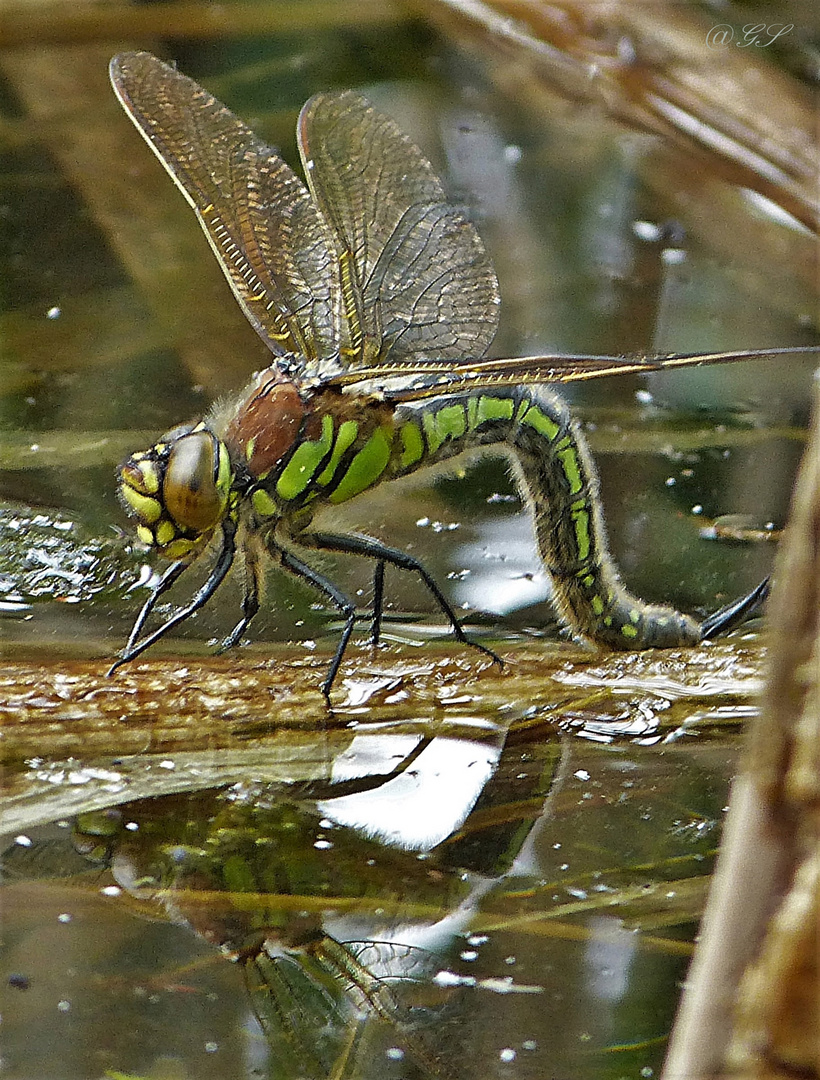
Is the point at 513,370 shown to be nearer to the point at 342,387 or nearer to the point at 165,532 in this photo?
the point at 342,387

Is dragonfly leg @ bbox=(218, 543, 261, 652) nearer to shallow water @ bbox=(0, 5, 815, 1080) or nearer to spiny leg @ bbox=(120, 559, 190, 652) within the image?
shallow water @ bbox=(0, 5, 815, 1080)

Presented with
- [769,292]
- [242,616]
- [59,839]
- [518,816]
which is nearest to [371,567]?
[242,616]

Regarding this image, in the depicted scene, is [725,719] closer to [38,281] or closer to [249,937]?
[249,937]

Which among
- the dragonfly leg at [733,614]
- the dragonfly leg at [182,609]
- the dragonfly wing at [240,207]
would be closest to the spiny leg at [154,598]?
the dragonfly leg at [182,609]

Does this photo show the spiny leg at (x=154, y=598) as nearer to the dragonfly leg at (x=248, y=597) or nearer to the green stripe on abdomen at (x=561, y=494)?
the dragonfly leg at (x=248, y=597)
